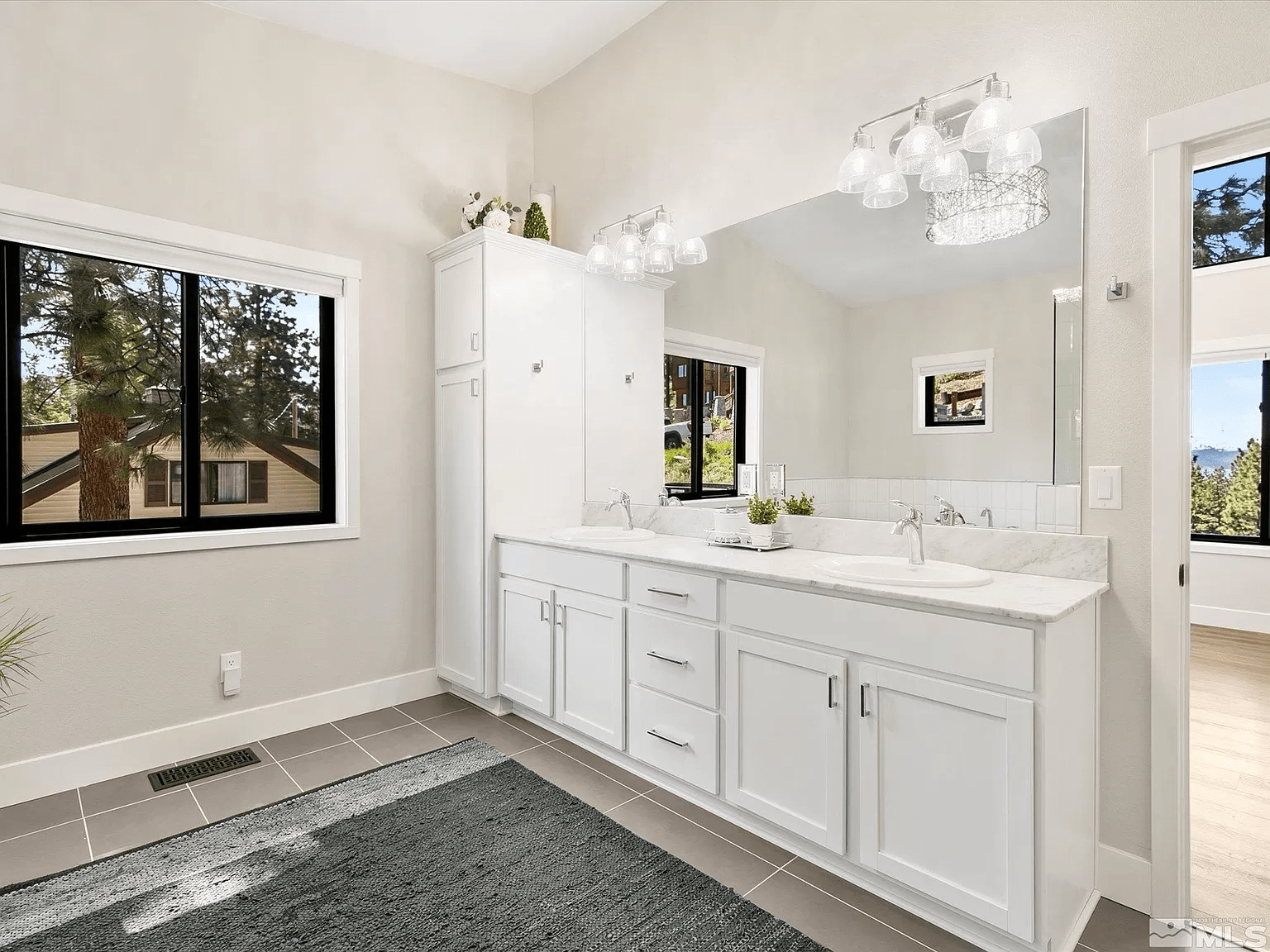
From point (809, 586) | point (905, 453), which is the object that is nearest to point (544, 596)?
point (809, 586)

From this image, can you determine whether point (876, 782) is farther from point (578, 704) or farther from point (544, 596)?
point (544, 596)

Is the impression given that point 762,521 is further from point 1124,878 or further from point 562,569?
point 1124,878

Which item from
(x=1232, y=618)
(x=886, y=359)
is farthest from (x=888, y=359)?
(x=1232, y=618)

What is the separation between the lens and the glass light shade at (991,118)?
6.23 feet

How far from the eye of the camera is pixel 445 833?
7.24 ft

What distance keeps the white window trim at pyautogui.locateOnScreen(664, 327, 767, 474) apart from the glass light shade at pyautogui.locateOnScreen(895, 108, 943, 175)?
86 centimetres

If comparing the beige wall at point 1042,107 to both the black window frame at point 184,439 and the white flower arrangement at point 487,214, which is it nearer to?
the white flower arrangement at point 487,214

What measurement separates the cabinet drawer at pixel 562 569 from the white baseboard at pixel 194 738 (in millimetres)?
876

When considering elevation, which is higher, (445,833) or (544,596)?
(544,596)

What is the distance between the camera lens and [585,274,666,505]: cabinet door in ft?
10.5

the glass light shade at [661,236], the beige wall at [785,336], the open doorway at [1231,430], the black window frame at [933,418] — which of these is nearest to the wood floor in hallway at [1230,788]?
the open doorway at [1231,430]

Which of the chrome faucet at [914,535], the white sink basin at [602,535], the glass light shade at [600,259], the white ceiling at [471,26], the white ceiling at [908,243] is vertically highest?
the white ceiling at [471,26]

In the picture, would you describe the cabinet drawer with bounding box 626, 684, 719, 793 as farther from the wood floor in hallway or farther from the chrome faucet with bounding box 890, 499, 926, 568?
the wood floor in hallway

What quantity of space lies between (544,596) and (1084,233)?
7.33 ft
